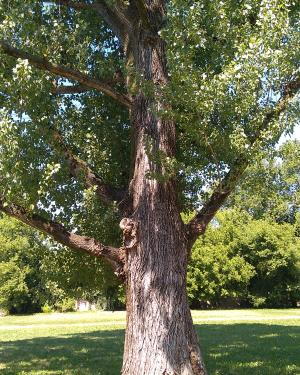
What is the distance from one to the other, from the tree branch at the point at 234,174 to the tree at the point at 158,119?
0.02m

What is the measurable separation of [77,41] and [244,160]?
349 centimetres

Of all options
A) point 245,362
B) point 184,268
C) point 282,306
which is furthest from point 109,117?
point 282,306

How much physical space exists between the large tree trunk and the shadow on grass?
3.21 metres

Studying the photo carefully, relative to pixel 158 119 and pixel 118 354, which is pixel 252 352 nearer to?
pixel 118 354

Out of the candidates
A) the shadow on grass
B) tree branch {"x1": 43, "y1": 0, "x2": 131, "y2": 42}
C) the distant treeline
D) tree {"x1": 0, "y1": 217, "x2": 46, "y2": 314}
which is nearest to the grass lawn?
the shadow on grass

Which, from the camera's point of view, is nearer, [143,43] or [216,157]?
[216,157]

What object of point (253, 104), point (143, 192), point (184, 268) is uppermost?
point (253, 104)

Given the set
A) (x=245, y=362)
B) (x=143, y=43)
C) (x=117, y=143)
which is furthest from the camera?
(x=245, y=362)

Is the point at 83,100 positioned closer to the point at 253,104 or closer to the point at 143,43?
the point at 143,43

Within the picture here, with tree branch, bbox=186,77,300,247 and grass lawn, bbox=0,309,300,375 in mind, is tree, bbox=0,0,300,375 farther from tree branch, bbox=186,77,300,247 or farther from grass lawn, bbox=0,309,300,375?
grass lawn, bbox=0,309,300,375

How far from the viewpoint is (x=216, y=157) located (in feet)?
23.3

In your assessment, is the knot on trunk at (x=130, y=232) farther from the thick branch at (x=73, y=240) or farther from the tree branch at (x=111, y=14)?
the tree branch at (x=111, y=14)

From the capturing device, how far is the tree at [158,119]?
20.9 ft

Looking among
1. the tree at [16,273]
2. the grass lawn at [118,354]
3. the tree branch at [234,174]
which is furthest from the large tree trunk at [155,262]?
the tree at [16,273]
